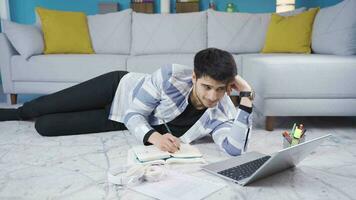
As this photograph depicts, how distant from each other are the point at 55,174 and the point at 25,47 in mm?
1878

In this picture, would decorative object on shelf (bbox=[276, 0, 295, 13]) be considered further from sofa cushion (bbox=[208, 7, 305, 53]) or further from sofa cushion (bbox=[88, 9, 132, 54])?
sofa cushion (bbox=[88, 9, 132, 54])

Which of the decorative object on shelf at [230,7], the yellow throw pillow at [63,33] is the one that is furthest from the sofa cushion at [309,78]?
the decorative object on shelf at [230,7]

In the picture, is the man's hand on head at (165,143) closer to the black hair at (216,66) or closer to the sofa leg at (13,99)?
the black hair at (216,66)

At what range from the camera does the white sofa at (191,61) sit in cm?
194

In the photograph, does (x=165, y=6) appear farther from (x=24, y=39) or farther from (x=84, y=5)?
(x=24, y=39)

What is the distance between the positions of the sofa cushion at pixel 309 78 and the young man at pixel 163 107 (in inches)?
16.5

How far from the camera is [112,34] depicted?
125 inches

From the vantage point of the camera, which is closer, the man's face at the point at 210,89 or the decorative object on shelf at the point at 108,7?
the man's face at the point at 210,89

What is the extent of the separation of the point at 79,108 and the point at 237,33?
1.81 m

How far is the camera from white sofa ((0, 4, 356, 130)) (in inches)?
76.4

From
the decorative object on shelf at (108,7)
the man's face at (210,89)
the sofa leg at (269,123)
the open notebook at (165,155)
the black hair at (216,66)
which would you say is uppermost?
the decorative object on shelf at (108,7)

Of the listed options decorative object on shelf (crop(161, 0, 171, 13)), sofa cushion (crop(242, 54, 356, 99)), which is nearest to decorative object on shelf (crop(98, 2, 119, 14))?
decorative object on shelf (crop(161, 0, 171, 13))

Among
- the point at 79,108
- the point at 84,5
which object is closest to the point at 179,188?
the point at 79,108

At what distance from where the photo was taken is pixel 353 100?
1976 mm
